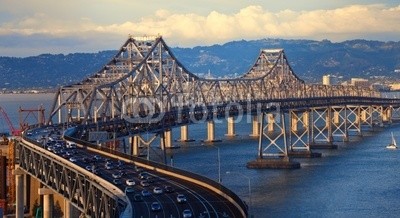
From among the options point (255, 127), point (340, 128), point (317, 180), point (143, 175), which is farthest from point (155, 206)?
point (340, 128)

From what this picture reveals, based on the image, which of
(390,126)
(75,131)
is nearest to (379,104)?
(390,126)

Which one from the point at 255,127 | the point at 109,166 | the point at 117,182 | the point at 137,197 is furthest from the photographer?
the point at 255,127

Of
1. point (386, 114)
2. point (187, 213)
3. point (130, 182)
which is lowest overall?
point (386, 114)

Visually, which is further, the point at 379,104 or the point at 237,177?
the point at 379,104

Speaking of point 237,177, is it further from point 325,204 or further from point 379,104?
point 379,104

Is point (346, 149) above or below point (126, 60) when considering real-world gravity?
below

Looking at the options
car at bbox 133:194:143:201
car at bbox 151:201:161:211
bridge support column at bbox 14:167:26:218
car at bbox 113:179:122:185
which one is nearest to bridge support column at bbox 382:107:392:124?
bridge support column at bbox 14:167:26:218

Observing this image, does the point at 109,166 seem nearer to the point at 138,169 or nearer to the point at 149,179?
the point at 138,169
